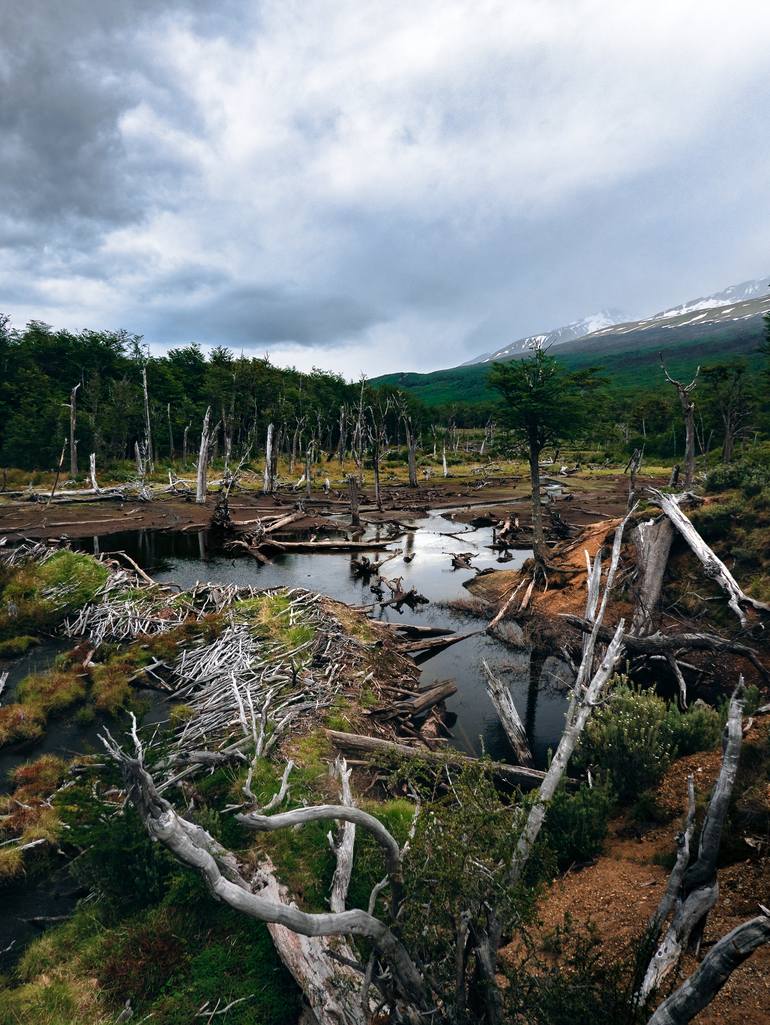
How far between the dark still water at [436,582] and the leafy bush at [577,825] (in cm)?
255

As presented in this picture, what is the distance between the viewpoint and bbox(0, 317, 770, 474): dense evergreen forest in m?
57.5

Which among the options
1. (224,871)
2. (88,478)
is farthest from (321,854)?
(88,478)

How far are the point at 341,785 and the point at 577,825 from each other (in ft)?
12.4

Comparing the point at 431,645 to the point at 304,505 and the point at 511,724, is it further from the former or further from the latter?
the point at 304,505

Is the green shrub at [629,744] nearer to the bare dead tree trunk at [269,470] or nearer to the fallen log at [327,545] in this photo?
the fallen log at [327,545]

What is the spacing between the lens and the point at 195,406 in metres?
75.9

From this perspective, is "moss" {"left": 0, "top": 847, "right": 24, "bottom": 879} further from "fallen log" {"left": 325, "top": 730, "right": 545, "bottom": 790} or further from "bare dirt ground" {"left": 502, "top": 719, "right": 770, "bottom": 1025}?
"bare dirt ground" {"left": 502, "top": 719, "right": 770, "bottom": 1025}

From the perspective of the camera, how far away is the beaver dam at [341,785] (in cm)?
443

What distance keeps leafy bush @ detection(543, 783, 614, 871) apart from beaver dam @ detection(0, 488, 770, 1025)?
45mm

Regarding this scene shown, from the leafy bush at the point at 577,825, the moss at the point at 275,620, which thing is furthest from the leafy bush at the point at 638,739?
Answer: the moss at the point at 275,620

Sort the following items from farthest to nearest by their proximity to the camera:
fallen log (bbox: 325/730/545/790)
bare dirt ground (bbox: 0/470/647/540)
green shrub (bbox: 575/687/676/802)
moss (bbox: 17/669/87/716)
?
bare dirt ground (bbox: 0/470/647/540) → moss (bbox: 17/669/87/716) → fallen log (bbox: 325/730/545/790) → green shrub (bbox: 575/687/676/802)

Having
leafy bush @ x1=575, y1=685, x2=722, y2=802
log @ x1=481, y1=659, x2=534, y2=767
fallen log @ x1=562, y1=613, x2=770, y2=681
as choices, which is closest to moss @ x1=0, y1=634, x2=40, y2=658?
log @ x1=481, y1=659, x2=534, y2=767

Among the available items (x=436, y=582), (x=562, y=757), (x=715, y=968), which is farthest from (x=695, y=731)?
(x=436, y=582)

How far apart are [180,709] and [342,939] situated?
7.04 m
